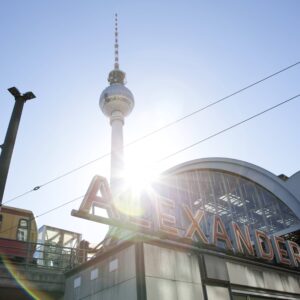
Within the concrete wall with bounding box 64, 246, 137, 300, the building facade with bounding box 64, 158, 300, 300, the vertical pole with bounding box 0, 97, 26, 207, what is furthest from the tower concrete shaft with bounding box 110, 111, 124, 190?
the vertical pole with bounding box 0, 97, 26, 207

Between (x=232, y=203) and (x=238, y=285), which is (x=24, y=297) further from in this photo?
(x=232, y=203)

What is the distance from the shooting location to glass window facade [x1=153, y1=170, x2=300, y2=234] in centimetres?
3544

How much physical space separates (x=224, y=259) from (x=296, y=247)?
912 centimetres

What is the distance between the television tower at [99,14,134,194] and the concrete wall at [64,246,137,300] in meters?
49.3

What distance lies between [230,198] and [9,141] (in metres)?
33.8

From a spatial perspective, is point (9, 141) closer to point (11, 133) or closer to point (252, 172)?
point (11, 133)

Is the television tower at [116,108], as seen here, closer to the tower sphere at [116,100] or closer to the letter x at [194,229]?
the tower sphere at [116,100]

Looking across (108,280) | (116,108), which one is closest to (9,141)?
(108,280)

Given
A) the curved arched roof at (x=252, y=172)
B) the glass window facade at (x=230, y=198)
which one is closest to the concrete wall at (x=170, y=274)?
the glass window facade at (x=230, y=198)

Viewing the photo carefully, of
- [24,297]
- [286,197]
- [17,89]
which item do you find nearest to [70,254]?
[24,297]

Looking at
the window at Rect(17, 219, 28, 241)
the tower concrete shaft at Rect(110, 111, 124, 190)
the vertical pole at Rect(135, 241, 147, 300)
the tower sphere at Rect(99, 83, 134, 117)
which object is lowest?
the vertical pole at Rect(135, 241, 147, 300)

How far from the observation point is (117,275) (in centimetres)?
1423

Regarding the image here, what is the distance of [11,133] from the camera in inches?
414

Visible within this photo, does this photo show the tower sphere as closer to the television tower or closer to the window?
the television tower
